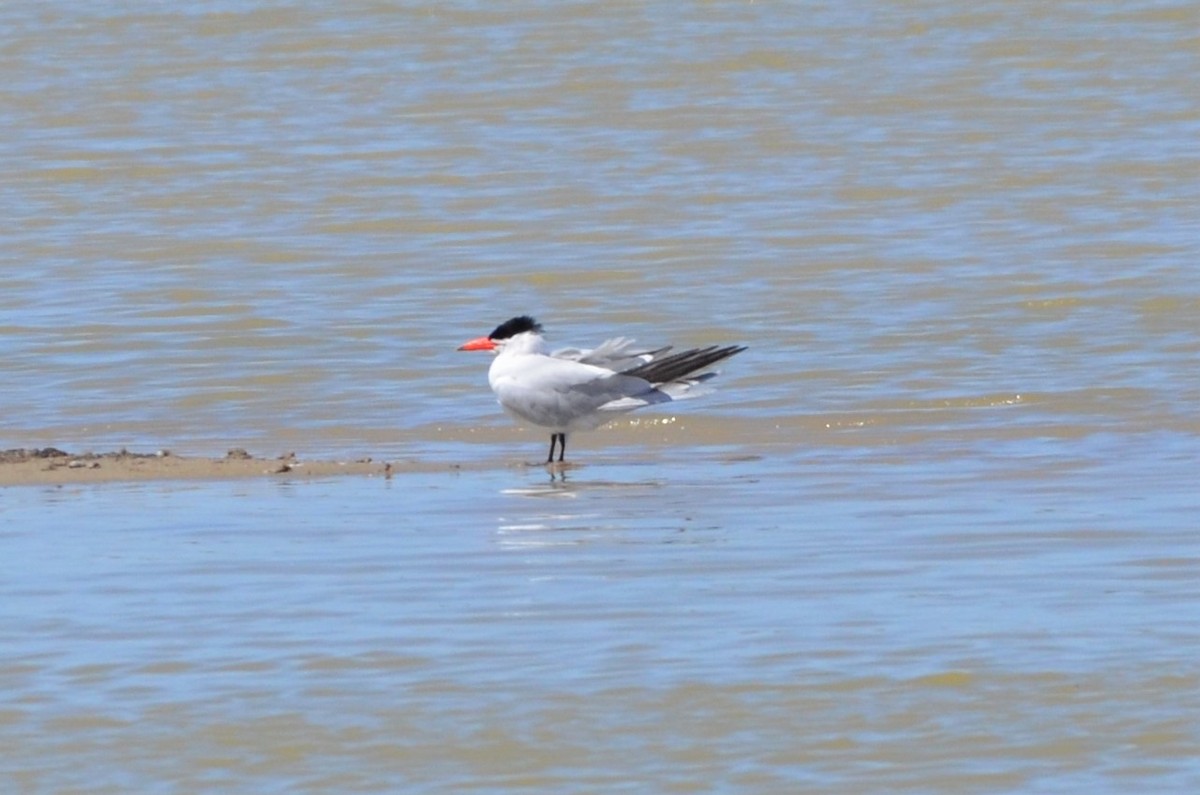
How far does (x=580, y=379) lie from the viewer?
364 inches

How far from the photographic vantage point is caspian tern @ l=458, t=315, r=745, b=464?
917 centimetres

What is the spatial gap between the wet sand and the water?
0.24m

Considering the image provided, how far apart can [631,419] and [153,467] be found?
2325mm

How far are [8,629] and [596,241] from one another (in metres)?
9.14

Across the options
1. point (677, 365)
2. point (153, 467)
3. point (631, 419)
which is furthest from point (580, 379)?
point (153, 467)

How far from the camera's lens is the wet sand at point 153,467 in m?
8.52

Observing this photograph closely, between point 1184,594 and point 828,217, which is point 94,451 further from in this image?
point 828,217

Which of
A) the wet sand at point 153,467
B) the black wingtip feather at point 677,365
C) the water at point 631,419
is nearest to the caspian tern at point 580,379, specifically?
the black wingtip feather at point 677,365

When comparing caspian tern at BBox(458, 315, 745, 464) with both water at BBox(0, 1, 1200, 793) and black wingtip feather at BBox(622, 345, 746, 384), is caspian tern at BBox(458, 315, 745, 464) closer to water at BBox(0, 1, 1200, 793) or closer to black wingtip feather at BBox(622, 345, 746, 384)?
black wingtip feather at BBox(622, 345, 746, 384)

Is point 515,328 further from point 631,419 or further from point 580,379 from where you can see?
point 631,419

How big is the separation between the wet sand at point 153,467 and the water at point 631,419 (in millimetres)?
240

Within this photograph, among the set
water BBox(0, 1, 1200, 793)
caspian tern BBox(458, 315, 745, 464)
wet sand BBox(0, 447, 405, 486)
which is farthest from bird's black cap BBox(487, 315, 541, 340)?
wet sand BBox(0, 447, 405, 486)

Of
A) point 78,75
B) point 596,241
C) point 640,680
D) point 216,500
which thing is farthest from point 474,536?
point 78,75

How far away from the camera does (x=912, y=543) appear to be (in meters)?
6.80
